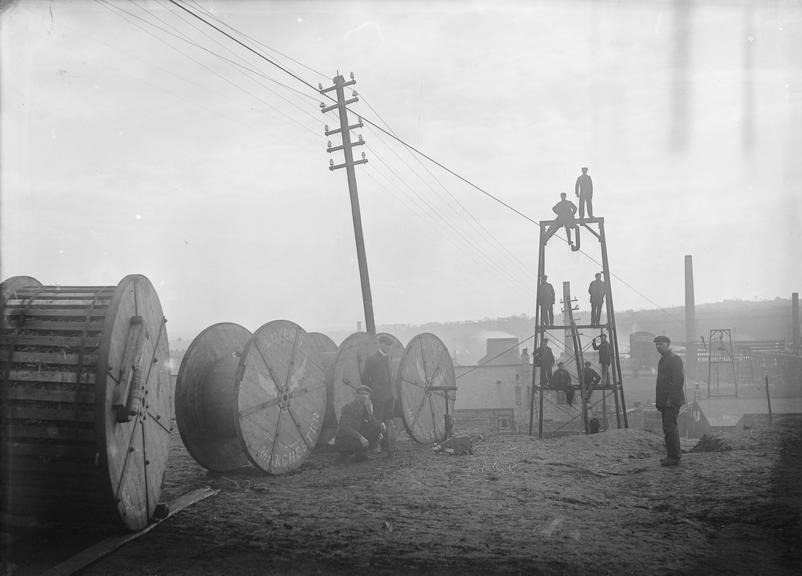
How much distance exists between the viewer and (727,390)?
3067 centimetres

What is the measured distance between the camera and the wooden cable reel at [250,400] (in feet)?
26.5

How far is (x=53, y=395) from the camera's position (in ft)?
16.8

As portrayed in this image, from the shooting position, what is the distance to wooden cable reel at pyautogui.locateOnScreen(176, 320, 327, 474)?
8078mm

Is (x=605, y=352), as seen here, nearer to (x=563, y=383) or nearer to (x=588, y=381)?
(x=588, y=381)

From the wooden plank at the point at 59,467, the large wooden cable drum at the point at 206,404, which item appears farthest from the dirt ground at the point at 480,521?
the wooden plank at the point at 59,467

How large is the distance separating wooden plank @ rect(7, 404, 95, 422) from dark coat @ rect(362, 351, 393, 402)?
5.63 m

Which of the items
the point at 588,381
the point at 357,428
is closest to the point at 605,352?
the point at 588,381

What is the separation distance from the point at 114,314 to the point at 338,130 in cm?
1207

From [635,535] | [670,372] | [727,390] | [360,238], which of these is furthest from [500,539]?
[727,390]

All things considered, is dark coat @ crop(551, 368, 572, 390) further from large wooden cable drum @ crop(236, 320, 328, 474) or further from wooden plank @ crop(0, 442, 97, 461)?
wooden plank @ crop(0, 442, 97, 461)

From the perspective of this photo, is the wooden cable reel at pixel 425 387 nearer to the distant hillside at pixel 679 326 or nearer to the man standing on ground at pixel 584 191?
the man standing on ground at pixel 584 191

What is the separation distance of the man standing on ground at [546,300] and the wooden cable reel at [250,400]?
798 centimetres

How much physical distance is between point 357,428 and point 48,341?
18.1 ft

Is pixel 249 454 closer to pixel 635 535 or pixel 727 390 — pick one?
pixel 635 535
